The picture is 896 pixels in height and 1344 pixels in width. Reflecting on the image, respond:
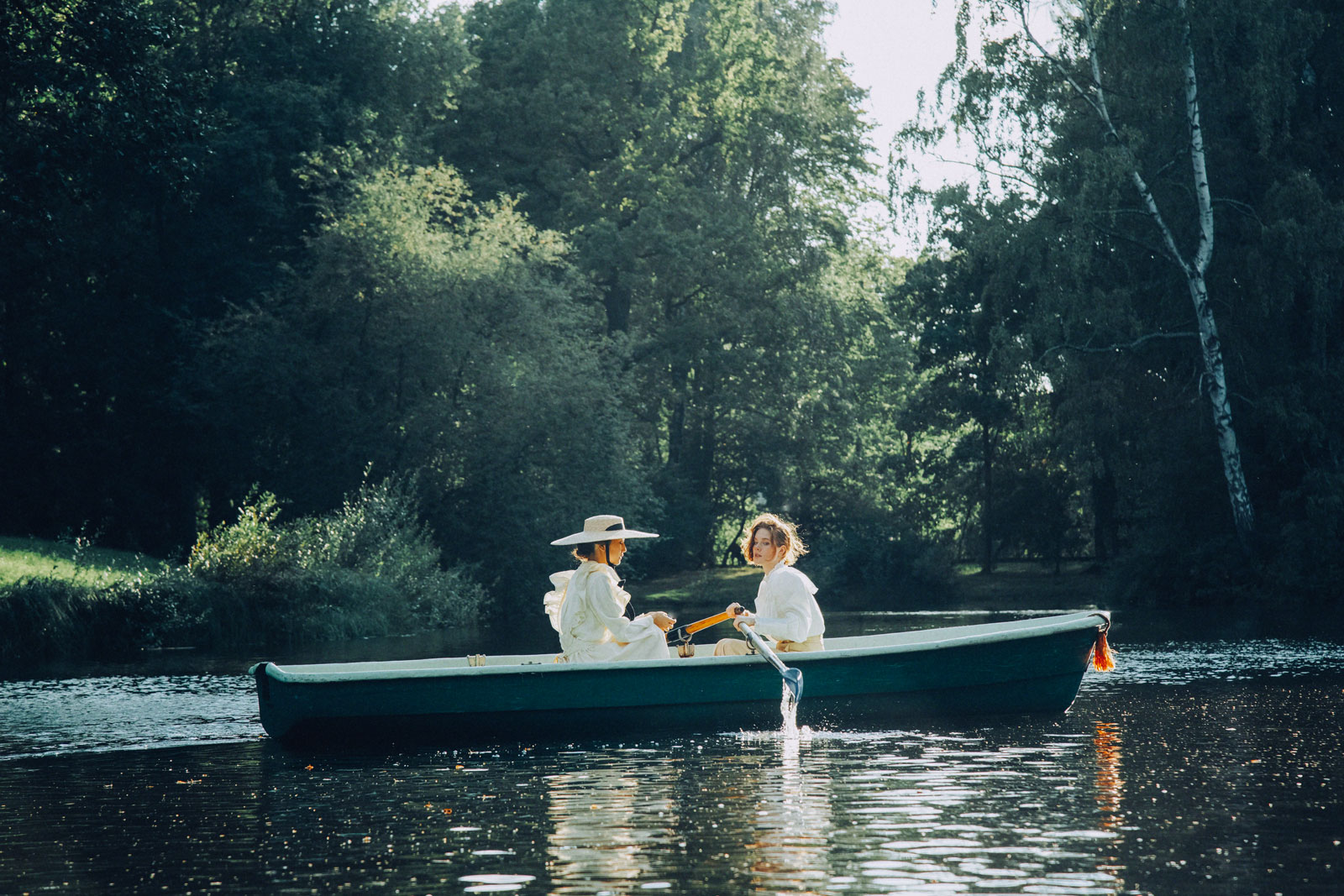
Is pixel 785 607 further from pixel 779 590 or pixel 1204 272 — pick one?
pixel 1204 272

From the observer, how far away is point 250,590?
2116 centimetres

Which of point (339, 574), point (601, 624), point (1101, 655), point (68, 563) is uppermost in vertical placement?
point (68, 563)

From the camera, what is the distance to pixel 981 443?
131ft

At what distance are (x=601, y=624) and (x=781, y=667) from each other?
1337mm

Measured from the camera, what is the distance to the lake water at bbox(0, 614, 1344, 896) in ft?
19.1

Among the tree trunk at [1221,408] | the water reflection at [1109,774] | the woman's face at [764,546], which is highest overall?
the tree trunk at [1221,408]

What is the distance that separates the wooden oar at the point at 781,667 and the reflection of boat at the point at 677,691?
0.49 feet

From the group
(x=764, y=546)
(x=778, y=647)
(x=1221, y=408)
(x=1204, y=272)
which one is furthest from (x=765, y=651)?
(x=1204, y=272)

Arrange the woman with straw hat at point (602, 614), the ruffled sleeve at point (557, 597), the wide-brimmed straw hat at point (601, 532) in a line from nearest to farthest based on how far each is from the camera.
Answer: the wide-brimmed straw hat at point (601, 532)
the woman with straw hat at point (602, 614)
the ruffled sleeve at point (557, 597)

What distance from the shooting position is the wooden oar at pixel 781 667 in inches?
392

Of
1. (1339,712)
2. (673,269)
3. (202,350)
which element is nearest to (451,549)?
(202,350)

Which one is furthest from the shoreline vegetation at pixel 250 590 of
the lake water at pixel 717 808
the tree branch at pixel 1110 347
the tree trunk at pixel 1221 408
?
the lake water at pixel 717 808

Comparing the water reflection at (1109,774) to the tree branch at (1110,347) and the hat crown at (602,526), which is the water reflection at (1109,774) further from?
the tree branch at (1110,347)

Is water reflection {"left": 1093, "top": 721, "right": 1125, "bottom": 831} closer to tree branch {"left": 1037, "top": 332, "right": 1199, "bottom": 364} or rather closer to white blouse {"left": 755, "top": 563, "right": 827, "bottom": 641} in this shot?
white blouse {"left": 755, "top": 563, "right": 827, "bottom": 641}
